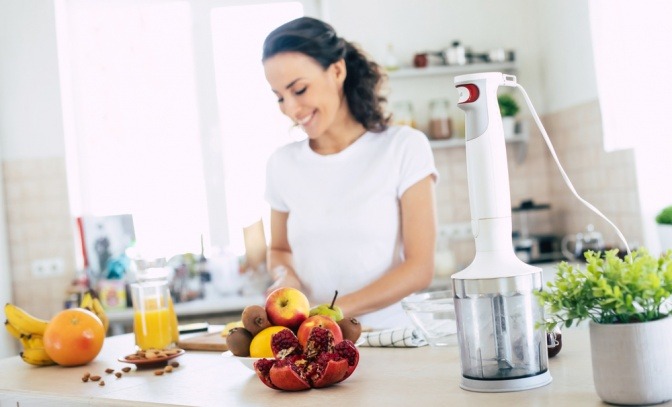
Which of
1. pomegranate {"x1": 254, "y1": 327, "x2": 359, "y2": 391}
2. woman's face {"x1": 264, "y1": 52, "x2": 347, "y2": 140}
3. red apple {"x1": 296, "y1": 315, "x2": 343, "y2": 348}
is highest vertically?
woman's face {"x1": 264, "y1": 52, "x2": 347, "y2": 140}

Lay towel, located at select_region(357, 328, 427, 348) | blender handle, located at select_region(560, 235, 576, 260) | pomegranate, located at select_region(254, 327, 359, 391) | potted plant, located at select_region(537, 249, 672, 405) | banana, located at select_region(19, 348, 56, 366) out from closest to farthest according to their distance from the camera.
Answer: potted plant, located at select_region(537, 249, 672, 405) → pomegranate, located at select_region(254, 327, 359, 391) → towel, located at select_region(357, 328, 427, 348) → banana, located at select_region(19, 348, 56, 366) → blender handle, located at select_region(560, 235, 576, 260)

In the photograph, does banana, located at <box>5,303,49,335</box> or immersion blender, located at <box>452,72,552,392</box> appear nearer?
immersion blender, located at <box>452,72,552,392</box>

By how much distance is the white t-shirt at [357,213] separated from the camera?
244cm

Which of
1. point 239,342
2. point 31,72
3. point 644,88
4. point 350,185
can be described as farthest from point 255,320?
point 31,72

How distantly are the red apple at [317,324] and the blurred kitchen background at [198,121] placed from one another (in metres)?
2.76

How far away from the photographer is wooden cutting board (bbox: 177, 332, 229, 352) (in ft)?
6.87

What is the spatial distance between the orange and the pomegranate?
62 cm

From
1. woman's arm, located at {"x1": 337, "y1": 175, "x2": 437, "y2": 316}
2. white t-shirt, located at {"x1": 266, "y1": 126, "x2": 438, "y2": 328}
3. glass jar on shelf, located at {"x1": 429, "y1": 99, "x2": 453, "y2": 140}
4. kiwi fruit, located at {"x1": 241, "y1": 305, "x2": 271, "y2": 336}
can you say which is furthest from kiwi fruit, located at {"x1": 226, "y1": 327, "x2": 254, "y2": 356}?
glass jar on shelf, located at {"x1": 429, "y1": 99, "x2": 453, "y2": 140}

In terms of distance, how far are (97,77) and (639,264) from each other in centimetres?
409

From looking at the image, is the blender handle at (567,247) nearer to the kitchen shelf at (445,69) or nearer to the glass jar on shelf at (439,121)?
the glass jar on shelf at (439,121)

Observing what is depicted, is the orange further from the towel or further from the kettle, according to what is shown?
the kettle

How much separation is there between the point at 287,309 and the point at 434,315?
0.98 feet

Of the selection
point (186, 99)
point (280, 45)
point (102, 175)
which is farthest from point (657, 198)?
point (102, 175)

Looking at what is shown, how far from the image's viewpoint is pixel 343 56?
8.36 ft
